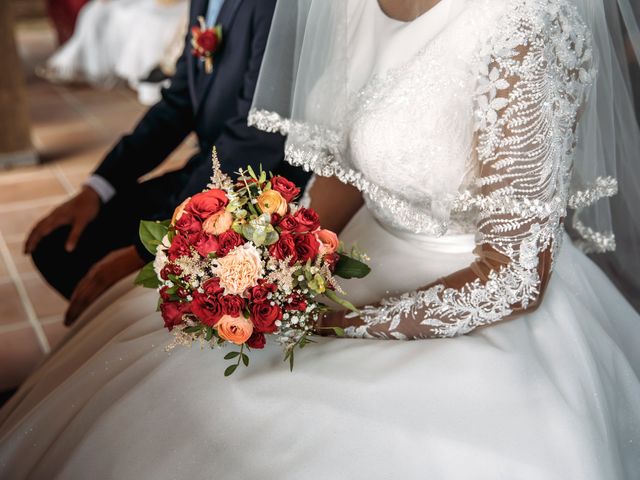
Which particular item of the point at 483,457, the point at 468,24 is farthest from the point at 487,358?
the point at 468,24

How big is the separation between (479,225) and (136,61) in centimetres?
588

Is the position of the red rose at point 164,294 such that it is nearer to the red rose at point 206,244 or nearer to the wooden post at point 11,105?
the red rose at point 206,244

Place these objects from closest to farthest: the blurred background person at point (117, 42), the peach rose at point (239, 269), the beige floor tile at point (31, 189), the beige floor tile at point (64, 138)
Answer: the peach rose at point (239, 269) → the beige floor tile at point (31, 189) → the beige floor tile at point (64, 138) → the blurred background person at point (117, 42)

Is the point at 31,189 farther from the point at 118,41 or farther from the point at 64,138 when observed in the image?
the point at 118,41

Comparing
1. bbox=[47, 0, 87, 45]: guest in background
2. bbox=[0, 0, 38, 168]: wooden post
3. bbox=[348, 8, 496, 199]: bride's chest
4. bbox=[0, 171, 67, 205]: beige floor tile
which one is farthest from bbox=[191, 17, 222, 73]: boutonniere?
bbox=[47, 0, 87, 45]: guest in background

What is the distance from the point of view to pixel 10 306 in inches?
131

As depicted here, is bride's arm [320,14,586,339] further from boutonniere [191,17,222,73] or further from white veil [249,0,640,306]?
boutonniere [191,17,222,73]

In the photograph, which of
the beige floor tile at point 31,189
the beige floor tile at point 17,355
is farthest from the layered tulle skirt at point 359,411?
the beige floor tile at point 31,189

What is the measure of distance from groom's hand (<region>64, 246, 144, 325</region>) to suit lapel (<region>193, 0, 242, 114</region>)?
1.77 ft

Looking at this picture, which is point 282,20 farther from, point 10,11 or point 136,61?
point 136,61

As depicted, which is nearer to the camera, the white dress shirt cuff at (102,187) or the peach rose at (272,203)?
the peach rose at (272,203)

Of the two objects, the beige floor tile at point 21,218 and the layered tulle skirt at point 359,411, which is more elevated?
the layered tulle skirt at point 359,411

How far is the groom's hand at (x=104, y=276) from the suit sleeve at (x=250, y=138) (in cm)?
24

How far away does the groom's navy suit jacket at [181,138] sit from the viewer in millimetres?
2104
